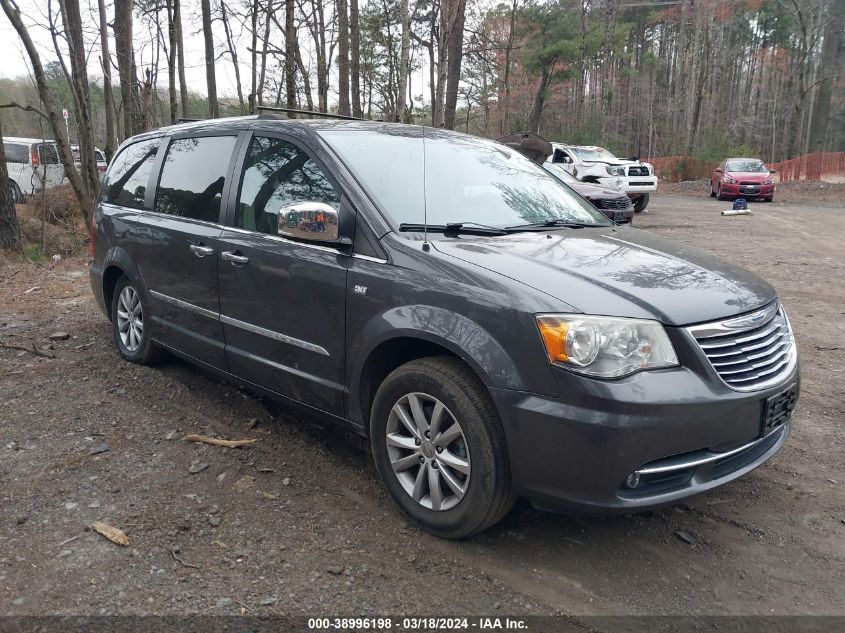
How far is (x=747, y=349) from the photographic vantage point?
279cm

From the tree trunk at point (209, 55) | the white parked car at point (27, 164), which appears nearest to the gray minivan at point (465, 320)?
Result: the white parked car at point (27, 164)

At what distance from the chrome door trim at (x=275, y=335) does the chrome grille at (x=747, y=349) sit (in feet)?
5.78

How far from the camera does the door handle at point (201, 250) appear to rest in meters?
4.01

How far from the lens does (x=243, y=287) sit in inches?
149

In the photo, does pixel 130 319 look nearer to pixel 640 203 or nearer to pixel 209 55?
pixel 640 203

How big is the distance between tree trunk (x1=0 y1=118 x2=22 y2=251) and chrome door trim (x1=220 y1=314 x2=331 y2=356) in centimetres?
741

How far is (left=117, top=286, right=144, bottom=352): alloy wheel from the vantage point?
5070 mm

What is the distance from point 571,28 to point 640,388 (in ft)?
128

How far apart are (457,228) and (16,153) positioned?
51.4 ft

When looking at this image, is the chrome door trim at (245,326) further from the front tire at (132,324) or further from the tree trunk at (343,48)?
the tree trunk at (343,48)

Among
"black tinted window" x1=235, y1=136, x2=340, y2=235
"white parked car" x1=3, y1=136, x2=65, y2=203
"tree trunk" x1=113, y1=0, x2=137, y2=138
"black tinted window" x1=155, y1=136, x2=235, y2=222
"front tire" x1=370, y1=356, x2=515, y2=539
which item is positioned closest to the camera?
"front tire" x1=370, y1=356, x2=515, y2=539

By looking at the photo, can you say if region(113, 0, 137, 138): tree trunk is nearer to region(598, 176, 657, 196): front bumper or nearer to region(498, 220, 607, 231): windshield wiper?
region(498, 220, 607, 231): windshield wiper

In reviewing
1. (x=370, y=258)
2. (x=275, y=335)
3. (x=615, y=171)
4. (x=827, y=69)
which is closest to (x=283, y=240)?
(x=275, y=335)

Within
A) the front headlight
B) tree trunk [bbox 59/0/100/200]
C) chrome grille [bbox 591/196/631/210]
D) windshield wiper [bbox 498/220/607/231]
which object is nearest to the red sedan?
chrome grille [bbox 591/196/631/210]
